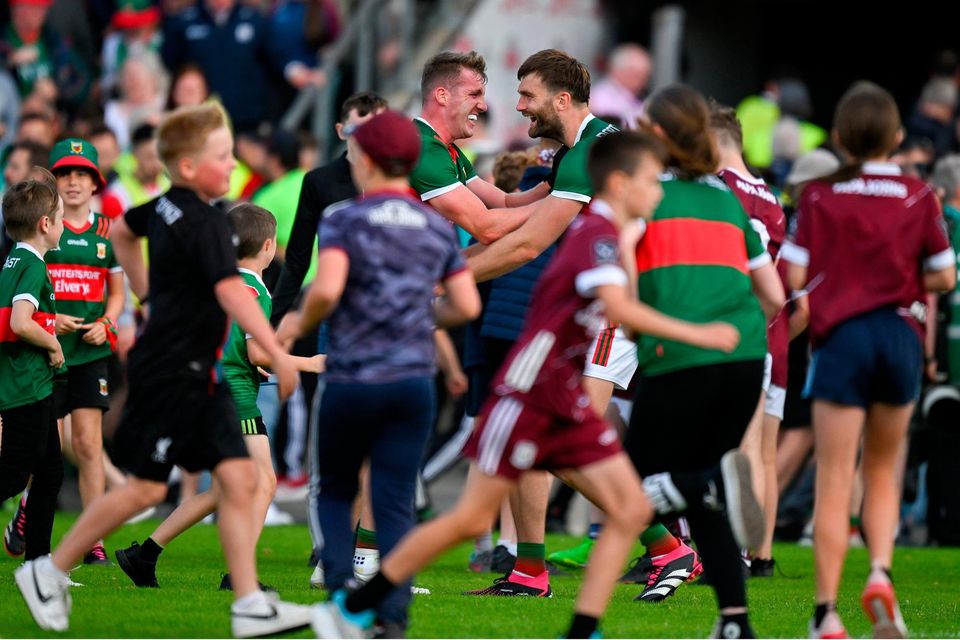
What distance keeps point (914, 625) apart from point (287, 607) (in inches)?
111

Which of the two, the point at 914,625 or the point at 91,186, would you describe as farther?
the point at 91,186

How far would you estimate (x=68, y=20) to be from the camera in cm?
1631

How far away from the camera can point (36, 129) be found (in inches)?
521

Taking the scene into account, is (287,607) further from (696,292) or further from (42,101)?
(42,101)

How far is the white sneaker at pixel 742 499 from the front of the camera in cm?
589

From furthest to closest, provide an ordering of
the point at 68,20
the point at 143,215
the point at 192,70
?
the point at 68,20
the point at 192,70
the point at 143,215

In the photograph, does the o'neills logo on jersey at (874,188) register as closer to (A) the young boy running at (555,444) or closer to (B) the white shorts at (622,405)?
(A) the young boy running at (555,444)

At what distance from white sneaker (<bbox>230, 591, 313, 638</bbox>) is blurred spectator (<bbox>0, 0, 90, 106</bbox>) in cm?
1047

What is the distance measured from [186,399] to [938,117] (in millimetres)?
10487

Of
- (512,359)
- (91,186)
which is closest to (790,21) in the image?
(91,186)

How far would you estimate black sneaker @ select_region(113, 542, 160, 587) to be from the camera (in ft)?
25.2

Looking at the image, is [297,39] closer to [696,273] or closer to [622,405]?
[622,405]

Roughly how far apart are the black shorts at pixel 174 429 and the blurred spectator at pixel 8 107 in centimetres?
929

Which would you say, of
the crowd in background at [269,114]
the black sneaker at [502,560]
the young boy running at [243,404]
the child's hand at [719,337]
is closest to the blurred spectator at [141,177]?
the crowd in background at [269,114]
